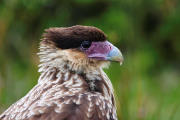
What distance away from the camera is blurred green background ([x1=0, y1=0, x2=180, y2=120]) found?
8445mm

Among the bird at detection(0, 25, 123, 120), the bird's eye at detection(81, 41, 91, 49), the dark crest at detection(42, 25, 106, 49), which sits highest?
the dark crest at detection(42, 25, 106, 49)

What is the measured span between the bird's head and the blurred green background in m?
1.90

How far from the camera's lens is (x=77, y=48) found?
559 centimetres

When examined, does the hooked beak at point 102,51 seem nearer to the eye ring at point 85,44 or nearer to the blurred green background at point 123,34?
the eye ring at point 85,44

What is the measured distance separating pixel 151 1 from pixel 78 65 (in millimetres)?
5065

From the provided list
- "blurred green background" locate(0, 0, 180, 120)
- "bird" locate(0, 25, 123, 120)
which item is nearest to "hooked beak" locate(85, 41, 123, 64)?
"bird" locate(0, 25, 123, 120)

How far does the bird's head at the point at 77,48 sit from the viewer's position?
18.2ft

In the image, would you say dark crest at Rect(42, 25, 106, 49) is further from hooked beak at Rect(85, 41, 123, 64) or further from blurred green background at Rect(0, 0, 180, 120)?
blurred green background at Rect(0, 0, 180, 120)

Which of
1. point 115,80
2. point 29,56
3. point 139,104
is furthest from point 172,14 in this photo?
point 139,104

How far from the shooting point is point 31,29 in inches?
402

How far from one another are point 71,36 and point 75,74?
0.97 feet

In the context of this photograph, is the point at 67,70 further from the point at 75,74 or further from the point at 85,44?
the point at 85,44

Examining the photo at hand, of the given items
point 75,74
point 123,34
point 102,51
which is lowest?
point 75,74

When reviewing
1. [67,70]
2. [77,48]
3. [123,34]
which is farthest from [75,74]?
[123,34]
